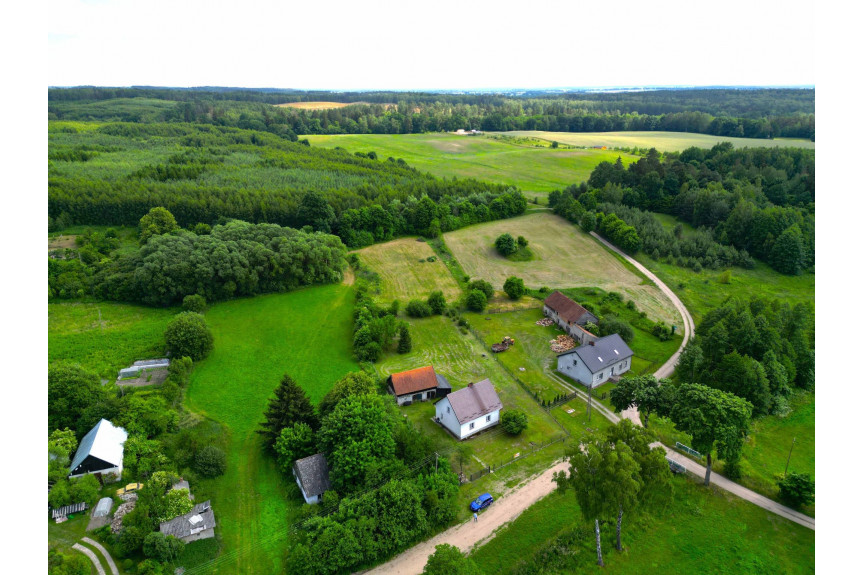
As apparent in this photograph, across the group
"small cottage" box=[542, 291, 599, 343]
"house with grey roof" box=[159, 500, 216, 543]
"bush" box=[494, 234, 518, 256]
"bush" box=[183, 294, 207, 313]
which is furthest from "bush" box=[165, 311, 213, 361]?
"bush" box=[494, 234, 518, 256]

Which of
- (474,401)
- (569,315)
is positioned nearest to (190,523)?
(474,401)

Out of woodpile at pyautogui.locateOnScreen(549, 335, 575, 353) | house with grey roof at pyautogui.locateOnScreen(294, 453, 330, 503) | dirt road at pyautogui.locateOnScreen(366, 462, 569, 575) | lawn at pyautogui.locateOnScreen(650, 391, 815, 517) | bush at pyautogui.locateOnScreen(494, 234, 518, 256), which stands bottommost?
dirt road at pyautogui.locateOnScreen(366, 462, 569, 575)

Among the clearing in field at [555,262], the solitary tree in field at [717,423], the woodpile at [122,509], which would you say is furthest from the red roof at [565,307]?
the woodpile at [122,509]

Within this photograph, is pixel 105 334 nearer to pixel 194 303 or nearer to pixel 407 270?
pixel 194 303

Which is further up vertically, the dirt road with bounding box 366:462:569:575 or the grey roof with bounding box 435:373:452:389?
the grey roof with bounding box 435:373:452:389

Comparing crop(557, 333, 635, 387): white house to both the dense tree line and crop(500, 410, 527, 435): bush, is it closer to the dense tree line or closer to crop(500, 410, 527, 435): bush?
crop(500, 410, 527, 435): bush

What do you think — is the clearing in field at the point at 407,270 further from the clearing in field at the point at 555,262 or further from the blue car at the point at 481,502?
the blue car at the point at 481,502
